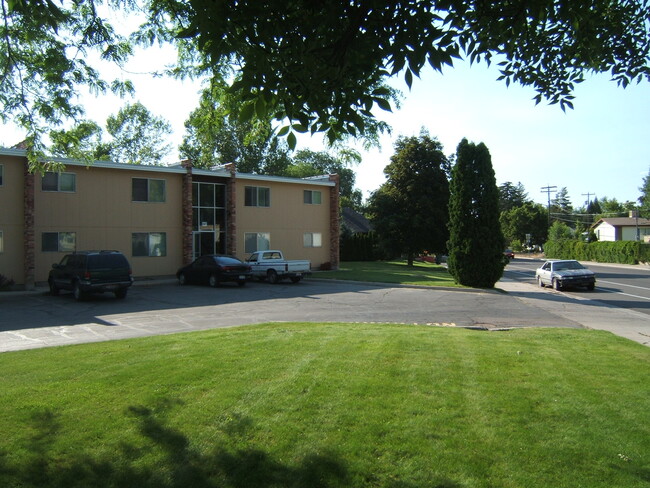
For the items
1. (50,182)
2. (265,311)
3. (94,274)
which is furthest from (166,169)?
(265,311)

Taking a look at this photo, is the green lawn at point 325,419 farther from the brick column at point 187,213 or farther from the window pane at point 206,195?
the window pane at point 206,195

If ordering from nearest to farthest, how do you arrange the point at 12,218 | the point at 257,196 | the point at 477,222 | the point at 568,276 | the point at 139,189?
1. the point at 12,218
2. the point at 477,222
3. the point at 568,276
4. the point at 139,189
5. the point at 257,196

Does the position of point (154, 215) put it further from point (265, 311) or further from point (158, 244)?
point (265, 311)

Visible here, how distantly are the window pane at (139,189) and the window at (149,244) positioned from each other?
187cm

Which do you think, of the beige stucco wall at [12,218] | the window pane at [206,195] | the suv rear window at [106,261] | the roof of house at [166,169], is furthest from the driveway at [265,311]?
the window pane at [206,195]

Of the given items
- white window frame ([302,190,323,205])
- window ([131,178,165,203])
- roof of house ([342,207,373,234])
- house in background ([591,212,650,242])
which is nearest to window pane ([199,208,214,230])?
window ([131,178,165,203])

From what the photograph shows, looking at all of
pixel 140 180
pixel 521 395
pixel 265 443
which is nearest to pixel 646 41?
pixel 521 395

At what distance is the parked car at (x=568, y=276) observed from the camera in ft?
85.5

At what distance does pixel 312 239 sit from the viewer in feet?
121

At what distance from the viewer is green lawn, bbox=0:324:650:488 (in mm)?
4090

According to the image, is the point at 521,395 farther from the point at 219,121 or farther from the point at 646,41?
the point at 219,121

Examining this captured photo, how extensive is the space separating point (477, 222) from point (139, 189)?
1758 centimetres

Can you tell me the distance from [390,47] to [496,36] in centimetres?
192

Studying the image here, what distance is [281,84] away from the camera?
569 centimetres
